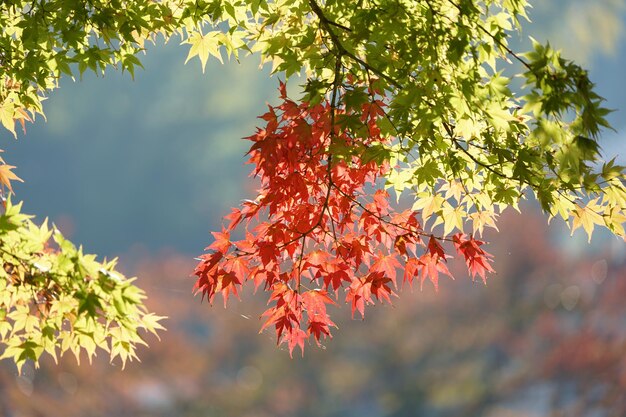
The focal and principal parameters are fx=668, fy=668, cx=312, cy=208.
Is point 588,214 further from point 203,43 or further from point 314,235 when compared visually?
point 203,43

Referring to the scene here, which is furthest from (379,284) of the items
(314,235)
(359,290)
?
(314,235)

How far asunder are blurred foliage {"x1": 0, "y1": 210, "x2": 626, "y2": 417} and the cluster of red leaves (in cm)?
916

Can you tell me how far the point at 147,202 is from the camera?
1672 cm

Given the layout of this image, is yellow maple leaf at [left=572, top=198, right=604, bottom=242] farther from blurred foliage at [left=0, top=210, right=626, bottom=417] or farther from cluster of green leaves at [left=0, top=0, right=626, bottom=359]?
blurred foliage at [left=0, top=210, right=626, bottom=417]

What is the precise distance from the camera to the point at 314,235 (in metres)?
3.23

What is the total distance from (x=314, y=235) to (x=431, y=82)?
99cm

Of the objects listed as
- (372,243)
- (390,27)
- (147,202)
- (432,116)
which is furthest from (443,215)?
(147,202)

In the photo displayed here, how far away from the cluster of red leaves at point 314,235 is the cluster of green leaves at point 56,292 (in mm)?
424

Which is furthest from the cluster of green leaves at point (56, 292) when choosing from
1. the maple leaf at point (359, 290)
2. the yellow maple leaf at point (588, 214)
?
the yellow maple leaf at point (588, 214)

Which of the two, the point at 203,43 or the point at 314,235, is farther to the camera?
the point at 203,43

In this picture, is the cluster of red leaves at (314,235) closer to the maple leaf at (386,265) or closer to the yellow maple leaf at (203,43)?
the maple leaf at (386,265)

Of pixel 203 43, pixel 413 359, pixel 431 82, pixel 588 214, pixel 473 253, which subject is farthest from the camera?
pixel 413 359

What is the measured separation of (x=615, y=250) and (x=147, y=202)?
10716 millimetres

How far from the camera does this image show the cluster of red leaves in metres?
2.88
